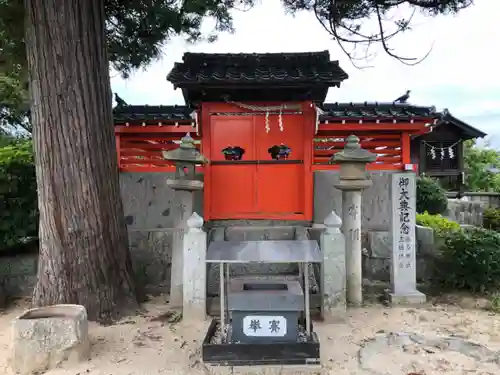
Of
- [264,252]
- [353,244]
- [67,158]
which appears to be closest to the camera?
[264,252]

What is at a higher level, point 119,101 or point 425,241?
point 119,101

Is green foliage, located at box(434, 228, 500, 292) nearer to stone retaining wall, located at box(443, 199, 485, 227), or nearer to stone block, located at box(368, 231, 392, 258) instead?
stone block, located at box(368, 231, 392, 258)

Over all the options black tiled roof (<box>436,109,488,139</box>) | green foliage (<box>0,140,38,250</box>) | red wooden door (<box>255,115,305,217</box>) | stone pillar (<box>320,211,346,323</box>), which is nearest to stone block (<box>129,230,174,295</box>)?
green foliage (<box>0,140,38,250</box>)

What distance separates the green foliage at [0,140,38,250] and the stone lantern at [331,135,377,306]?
16.7ft

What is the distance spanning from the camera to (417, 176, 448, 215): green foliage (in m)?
11.3

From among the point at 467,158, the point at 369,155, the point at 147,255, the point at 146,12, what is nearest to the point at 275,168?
the point at 369,155

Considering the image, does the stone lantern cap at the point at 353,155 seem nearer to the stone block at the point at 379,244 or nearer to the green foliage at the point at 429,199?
the stone block at the point at 379,244

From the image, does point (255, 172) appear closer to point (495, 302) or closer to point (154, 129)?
point (154, 129)

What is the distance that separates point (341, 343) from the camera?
177 inches

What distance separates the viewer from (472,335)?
476 cm

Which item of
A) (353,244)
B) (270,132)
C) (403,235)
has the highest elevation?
(270,132)

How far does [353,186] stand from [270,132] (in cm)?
182

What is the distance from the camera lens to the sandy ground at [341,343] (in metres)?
3.87

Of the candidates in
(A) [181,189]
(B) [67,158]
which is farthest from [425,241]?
(B) [67,158]
